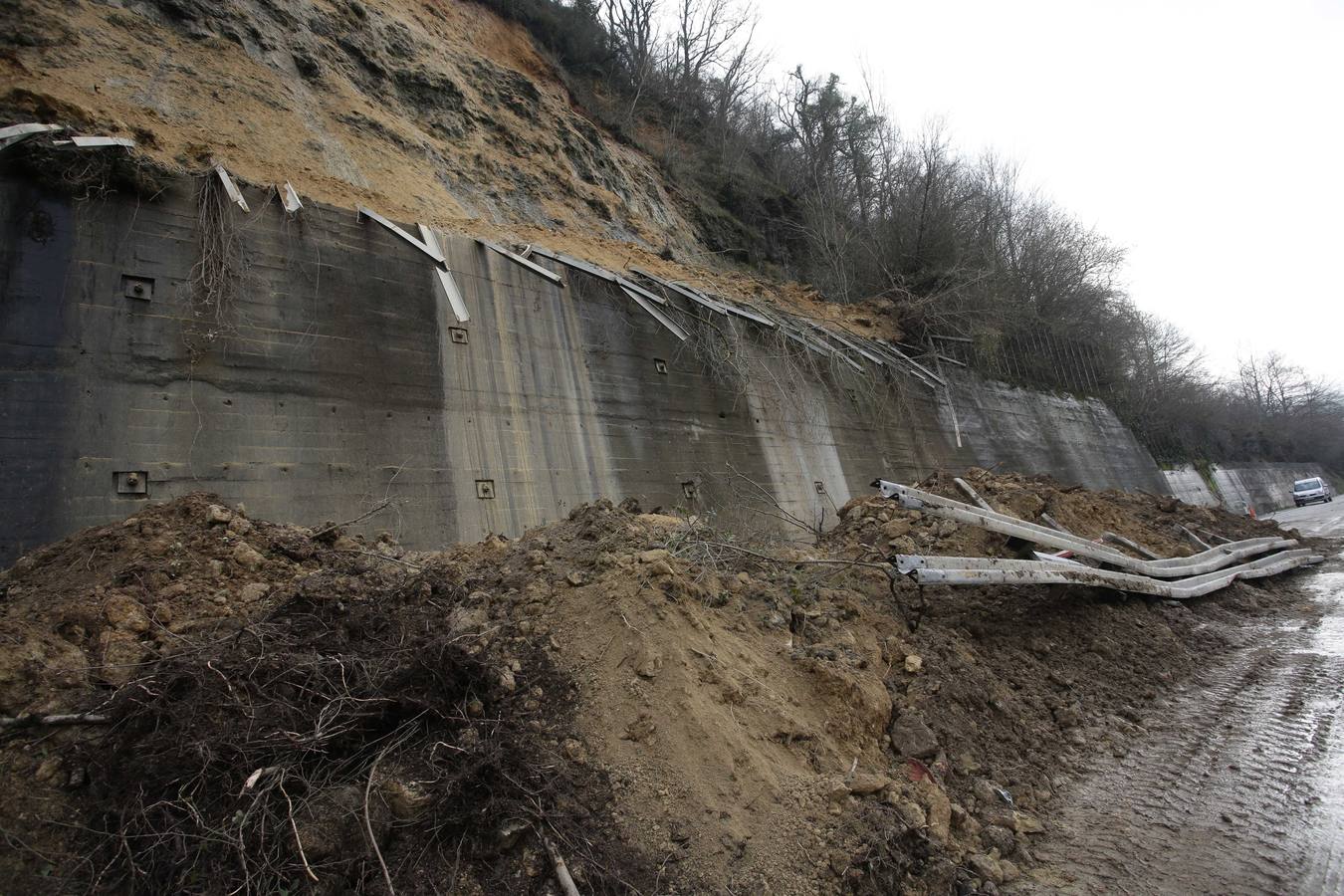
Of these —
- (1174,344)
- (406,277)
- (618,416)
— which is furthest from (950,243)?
(1174,344)

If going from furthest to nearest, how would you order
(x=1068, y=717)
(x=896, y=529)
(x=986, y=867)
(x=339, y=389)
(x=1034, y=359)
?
(x=1034, y=359) < (x=339, y=389) < (x=896, y=529) < (x=1068, y=717) < (x=986, y=867)

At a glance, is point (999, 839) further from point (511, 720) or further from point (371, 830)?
point (371, 830)

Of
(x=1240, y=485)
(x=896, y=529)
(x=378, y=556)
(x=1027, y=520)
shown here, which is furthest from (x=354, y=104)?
(x=1240, y=485)

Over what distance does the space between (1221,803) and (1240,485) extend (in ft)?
111

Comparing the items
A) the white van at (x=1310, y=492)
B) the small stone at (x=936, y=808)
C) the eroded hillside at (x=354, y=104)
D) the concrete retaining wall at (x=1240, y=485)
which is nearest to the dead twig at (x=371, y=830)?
the small stone at (x=936, y=808)

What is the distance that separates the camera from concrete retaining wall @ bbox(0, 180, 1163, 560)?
5.07 metres

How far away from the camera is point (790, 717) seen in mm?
3217

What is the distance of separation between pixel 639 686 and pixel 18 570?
143 inches

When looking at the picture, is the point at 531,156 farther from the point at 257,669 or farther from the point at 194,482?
the point at 257,669

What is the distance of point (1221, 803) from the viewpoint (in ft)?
10.4

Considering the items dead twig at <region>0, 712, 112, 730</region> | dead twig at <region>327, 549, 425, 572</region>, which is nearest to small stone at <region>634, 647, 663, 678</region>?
dead twig at <region>327, 549, 425, 572</region>

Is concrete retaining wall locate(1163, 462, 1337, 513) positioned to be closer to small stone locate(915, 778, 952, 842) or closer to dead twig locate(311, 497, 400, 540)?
small stone locate(915, 778, 952, 842)

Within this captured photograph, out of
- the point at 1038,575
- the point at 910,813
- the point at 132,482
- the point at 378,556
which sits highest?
the point at 132,482

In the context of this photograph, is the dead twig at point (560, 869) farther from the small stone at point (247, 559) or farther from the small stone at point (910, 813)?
the small stone at point (247, 559)
